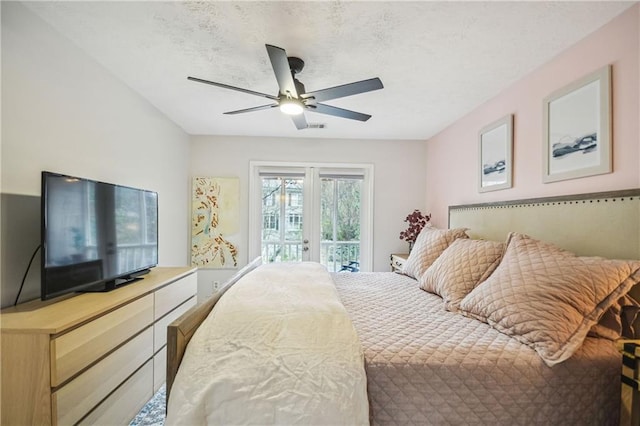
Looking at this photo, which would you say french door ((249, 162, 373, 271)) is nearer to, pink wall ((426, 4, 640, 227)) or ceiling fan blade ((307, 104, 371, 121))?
pink wall ((426, 4, 640, 227))

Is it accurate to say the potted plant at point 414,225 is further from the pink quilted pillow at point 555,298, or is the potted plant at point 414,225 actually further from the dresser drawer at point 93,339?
the dresser drawer at point 93,339

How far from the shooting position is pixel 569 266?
1286 millimetres

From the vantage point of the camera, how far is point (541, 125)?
1942 mm

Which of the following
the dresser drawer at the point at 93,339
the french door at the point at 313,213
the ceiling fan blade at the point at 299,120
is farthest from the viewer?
the french door at the point at 313,213

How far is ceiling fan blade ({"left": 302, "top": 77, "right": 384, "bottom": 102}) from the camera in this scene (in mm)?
1673

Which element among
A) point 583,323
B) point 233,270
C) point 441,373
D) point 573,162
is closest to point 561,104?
point 573,162

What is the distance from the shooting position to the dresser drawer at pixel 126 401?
1354 mm

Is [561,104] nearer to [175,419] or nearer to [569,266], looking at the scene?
[569,266]

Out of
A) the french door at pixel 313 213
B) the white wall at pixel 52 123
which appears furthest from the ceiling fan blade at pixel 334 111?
the french door at pixel 313 213

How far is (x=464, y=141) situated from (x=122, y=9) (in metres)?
3.06

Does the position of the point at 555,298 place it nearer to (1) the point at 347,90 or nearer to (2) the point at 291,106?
(1) the point at 347,90

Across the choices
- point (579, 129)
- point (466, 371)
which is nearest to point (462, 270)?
point (466, 371)

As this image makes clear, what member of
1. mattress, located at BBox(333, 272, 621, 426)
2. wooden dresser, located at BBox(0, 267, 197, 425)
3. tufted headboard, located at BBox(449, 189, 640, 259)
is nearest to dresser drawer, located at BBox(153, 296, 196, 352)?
wooden dresser, located at BBox(0, 267, 197, 425)

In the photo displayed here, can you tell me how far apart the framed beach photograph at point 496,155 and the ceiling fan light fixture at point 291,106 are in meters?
1.73
